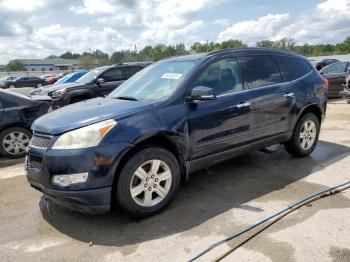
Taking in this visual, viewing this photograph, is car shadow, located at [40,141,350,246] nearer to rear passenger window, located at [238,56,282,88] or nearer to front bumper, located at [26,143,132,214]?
front bumper, located at [26,143,132,214]

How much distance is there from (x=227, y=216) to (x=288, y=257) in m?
0.90

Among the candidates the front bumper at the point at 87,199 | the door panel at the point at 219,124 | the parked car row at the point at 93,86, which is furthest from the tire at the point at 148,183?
the parked car row at the point at 93,86

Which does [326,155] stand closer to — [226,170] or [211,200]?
[226,170]

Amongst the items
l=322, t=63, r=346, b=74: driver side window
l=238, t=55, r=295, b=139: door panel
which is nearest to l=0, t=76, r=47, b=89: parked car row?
l=322, t=63, r=346, b=74: driver side window

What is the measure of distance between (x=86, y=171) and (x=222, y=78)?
2.13 m

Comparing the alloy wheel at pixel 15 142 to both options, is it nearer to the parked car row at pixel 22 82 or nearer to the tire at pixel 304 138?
the tire at pixel 304 138

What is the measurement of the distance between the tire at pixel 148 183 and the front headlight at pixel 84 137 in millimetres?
401

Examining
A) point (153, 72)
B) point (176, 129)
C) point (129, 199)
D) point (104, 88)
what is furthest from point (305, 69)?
point (104, 88)

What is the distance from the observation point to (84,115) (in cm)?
366

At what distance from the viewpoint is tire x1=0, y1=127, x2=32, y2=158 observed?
262 inches

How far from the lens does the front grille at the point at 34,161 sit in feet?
11.5

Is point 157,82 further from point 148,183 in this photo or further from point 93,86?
point 93,86

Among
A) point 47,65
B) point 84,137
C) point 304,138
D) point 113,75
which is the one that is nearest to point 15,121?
point 84,137

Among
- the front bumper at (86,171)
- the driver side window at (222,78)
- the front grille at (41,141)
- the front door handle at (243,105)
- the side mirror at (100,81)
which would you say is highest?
the driver side window at (222,78)
